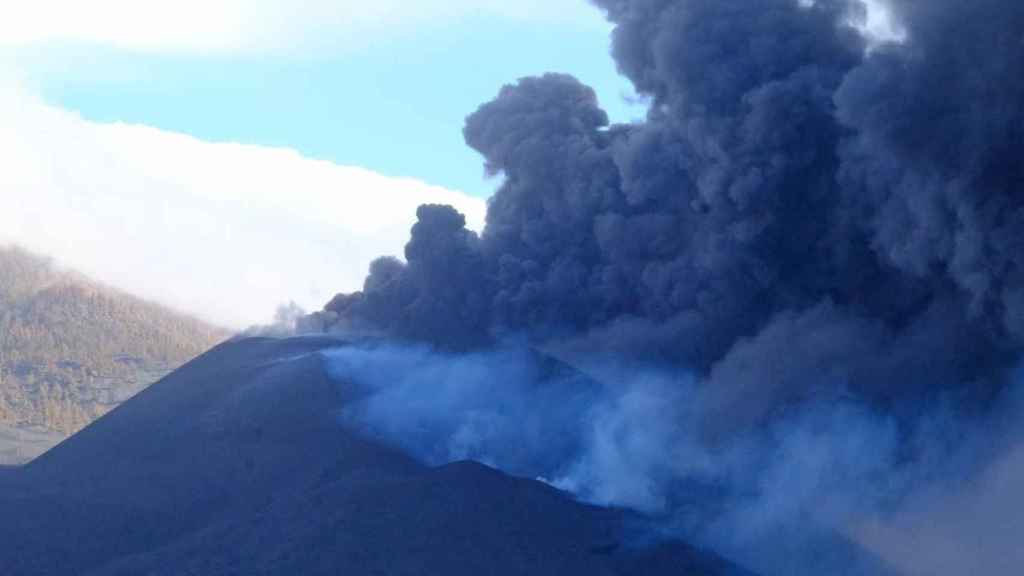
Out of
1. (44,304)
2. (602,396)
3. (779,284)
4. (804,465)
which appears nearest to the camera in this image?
(804,465)

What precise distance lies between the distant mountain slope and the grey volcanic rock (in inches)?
2147

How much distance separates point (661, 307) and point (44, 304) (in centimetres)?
12208

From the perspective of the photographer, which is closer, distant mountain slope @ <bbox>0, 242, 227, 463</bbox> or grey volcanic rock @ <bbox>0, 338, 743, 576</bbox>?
grey volcanic rock @ <bbox>0, 338, 743, 576</bbox>

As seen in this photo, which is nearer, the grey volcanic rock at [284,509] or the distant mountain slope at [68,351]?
the grey volcanic rock at [284,509]

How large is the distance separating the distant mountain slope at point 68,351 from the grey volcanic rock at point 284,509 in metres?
54.5

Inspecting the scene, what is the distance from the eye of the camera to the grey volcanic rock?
46.7 metres

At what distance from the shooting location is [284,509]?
166ft

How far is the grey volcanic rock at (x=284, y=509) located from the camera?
46.7 metres

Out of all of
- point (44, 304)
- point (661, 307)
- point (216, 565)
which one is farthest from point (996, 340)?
point (44, 304)

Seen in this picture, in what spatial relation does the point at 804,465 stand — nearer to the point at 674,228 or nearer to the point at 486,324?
the point at 674,228

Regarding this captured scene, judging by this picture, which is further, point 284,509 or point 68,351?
point 68,351

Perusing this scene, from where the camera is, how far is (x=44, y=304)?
168 metres

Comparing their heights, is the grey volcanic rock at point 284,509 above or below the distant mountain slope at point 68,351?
below

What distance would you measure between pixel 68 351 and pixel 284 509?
108025 millimetres
